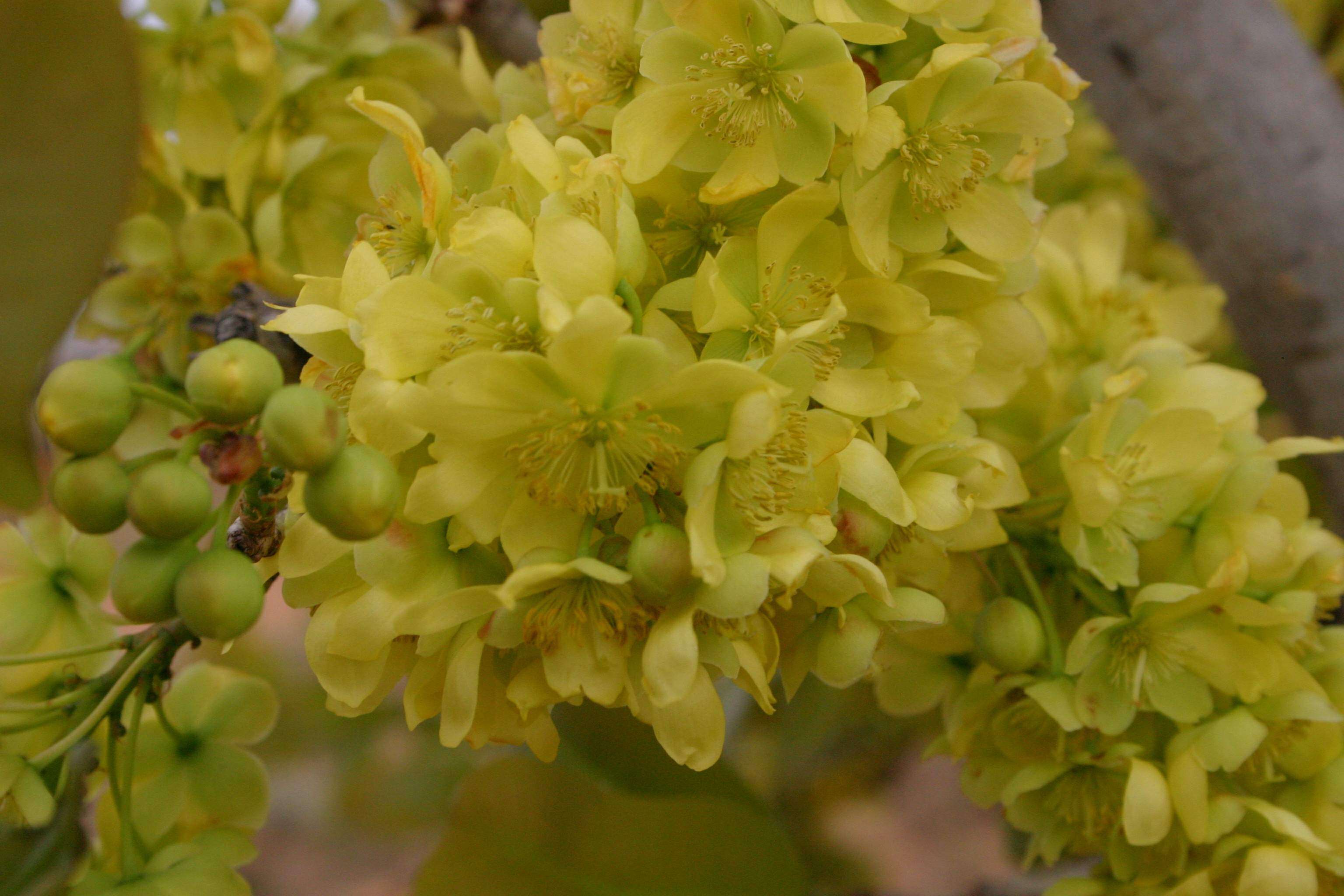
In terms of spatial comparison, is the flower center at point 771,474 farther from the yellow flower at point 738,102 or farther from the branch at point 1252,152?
the branch at point 1252,152

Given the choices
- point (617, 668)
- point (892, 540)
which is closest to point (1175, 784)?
point (892, 540)

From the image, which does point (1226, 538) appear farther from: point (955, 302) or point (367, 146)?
point (367, 146)

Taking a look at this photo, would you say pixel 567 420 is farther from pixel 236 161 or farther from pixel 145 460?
pixel 236 161

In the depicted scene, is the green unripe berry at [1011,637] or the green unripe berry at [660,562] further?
the green unripe berry at [1011,637]

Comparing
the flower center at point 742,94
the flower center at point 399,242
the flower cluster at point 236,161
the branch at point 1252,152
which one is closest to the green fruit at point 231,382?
the flower center at point 399,242

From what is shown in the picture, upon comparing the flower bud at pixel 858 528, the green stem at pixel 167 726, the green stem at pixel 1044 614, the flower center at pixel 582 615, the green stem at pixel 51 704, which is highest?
the flower bud at pixel 858 528

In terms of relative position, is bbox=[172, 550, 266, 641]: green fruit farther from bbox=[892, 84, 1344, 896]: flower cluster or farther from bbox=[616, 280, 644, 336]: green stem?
bbox=[892, 84, 1344, 896]: flower cluster
